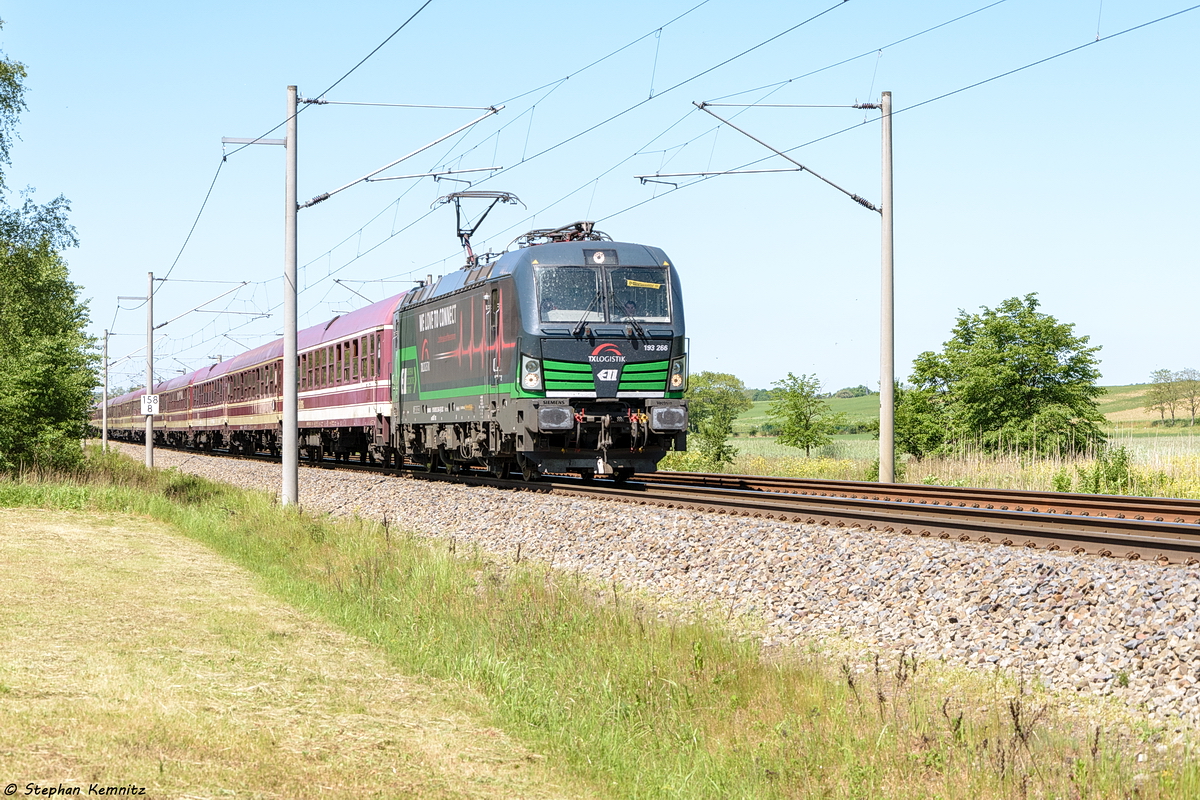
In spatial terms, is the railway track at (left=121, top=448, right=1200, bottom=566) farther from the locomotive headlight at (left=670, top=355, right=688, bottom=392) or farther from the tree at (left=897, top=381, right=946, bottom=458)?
the tree at (left=897, top=381, right=946, bottom=458)

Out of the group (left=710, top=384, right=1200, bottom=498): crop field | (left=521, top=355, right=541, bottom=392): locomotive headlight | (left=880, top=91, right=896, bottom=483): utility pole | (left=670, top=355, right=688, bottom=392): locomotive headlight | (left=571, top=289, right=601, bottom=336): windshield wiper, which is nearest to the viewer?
(left=521, top=355, right=541, bottom=392): locomotive headlight

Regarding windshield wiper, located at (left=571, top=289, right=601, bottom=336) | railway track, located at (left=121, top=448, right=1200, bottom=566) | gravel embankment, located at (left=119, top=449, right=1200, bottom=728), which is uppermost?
windshield wiper, located at (left=571, top=289, right=601, bottom=336)

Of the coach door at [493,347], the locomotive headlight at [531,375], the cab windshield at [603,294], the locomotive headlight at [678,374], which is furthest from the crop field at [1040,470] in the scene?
the coach door at [493,347]

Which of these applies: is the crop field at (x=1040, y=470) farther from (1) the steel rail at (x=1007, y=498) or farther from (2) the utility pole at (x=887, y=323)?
(1) the steel rail at (x=1007, y=498)

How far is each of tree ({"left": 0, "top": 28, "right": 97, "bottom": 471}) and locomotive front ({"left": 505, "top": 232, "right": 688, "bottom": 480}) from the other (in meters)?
13.7

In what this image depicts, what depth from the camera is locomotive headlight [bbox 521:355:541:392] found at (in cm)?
1881

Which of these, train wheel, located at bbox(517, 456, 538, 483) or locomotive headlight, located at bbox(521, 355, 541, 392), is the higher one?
locomotive headlight, located at bbox(521, 355, 541, 392)

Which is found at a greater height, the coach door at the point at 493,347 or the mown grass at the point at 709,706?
the coach door at the point at 493,347

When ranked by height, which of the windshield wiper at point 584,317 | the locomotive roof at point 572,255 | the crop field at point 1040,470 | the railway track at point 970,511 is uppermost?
the locomotive roof at point 572,255

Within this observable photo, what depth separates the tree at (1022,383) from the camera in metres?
43.7

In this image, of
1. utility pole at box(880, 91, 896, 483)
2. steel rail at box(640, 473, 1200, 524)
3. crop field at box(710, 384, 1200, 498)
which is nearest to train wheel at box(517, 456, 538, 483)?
steel rail at box(640, 473, 1200, 524)

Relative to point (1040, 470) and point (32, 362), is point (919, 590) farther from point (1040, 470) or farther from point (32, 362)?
point (32, 362)

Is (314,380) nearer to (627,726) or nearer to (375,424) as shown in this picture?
(375,424)

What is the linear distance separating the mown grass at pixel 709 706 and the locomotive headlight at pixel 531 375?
722cm
